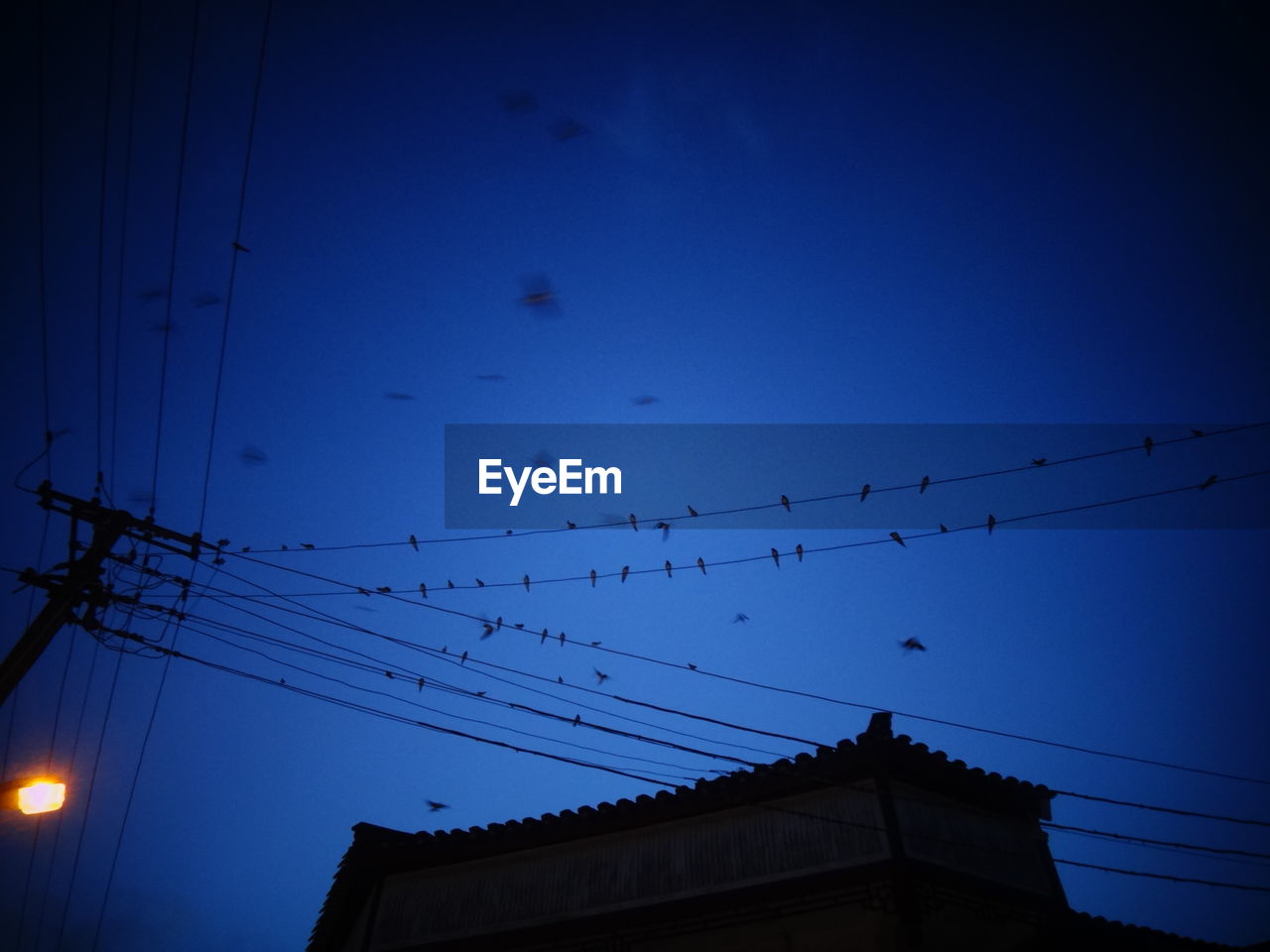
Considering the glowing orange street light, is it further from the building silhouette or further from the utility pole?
the building silhouette

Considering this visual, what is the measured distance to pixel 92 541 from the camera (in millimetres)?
9570

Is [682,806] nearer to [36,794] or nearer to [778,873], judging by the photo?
[778,873]

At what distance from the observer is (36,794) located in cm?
659

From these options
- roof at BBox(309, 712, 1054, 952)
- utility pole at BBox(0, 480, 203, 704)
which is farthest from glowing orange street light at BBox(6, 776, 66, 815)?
roof at BBox(309, 712, 1054, 952)

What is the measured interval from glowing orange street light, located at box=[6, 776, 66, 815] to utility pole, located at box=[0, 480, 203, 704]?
2324 millimetres

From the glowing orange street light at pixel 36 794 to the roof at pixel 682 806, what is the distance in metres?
6.63

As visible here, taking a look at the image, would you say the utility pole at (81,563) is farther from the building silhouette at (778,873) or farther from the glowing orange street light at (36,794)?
the building silhouette at (778,873)

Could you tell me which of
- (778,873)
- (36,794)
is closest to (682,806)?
(778,873)

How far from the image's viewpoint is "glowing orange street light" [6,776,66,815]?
21.6ft

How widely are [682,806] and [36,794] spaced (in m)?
7.82

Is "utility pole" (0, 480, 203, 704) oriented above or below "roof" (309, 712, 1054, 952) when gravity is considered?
above

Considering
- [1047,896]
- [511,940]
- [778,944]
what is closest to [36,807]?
[511,940]

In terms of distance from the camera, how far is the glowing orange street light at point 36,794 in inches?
259

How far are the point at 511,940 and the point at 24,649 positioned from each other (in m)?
7.73
